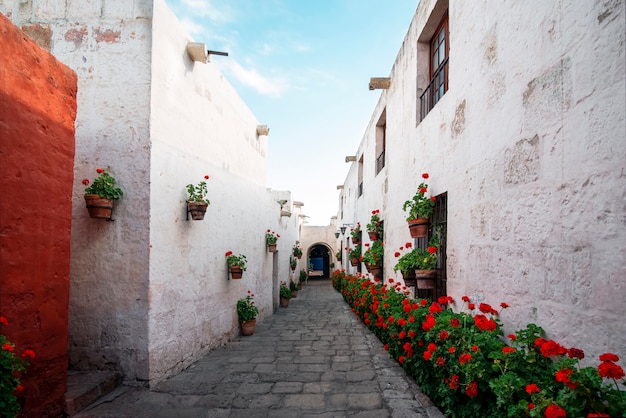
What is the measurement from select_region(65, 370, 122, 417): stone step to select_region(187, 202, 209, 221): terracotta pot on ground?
1940mm

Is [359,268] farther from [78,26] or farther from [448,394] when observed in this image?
[78,26]

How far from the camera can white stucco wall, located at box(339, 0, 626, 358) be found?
193 cm

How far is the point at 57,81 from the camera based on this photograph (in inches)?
125

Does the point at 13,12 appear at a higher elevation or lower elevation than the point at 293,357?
higher

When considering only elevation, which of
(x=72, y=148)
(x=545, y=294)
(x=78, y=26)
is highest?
(x=78, y=26)

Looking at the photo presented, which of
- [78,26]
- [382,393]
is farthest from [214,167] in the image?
[382,393]

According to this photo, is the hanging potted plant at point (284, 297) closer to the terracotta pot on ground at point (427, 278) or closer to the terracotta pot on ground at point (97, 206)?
the terracotta pot on ground at point (427, 278)

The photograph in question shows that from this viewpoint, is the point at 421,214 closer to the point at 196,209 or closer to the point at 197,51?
the point at 196,209

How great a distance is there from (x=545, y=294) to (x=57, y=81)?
4211 millimetres

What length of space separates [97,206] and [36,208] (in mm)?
848

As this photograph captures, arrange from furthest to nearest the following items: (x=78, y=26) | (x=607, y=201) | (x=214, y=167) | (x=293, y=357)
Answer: (x=214, y=167)
(x=293, y=357)
(x=78, y=26)
(x=607, y=201)

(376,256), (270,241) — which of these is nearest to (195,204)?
(376,256)

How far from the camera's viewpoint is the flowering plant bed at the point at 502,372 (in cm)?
169

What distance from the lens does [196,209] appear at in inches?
184
